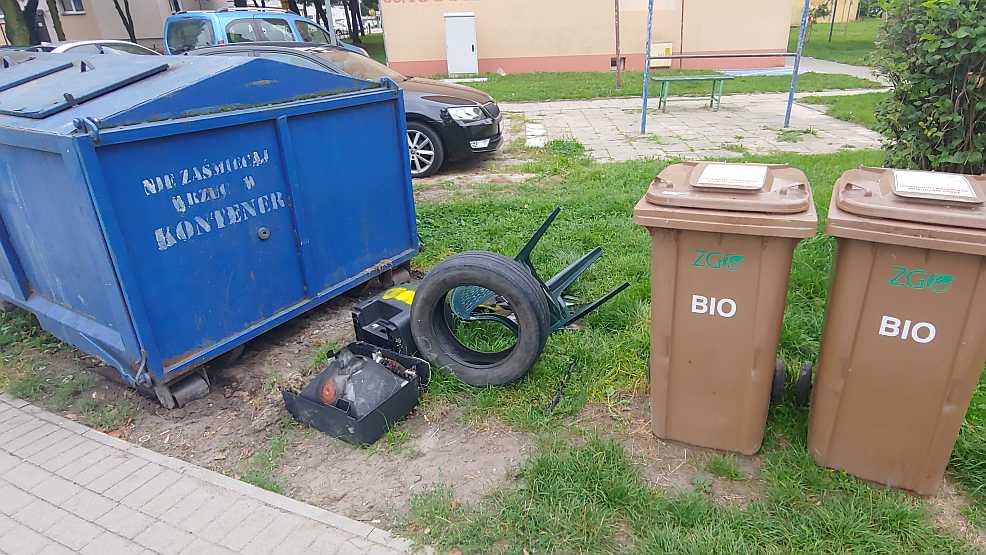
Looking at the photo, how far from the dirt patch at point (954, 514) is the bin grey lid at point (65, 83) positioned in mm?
4314

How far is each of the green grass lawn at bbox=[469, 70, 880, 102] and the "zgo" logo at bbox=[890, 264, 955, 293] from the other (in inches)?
473

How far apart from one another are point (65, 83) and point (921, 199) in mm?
4252

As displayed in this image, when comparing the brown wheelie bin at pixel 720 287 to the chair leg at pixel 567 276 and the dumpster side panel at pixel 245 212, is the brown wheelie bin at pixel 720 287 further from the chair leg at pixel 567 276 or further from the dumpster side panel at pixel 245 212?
the dumpster side panel at pixel 245 212

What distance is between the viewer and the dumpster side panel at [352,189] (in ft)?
12.2

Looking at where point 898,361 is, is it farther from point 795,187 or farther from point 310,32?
point 310,32

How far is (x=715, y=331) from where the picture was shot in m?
2.50

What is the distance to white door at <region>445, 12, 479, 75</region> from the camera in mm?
17172

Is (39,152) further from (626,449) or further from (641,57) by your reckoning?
(641,57)

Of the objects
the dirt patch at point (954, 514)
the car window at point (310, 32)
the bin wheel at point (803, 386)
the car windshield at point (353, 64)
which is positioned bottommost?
the dirt patch at point (954, 514)

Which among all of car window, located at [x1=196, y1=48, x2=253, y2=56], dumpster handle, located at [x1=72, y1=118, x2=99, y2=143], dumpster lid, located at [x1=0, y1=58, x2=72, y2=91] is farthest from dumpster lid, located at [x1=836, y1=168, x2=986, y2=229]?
car window, located at [x1=196, y1=48, x2=253, y2=56]

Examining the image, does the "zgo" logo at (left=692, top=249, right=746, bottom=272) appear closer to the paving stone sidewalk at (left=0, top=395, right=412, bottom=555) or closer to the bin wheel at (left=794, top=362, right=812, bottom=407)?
the bin wheel at (left=794, top=362, right=812, bottom=407)

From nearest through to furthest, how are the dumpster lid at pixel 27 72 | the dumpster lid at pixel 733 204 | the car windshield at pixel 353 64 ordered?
the dumpster lid at pixel 733 204 < the dumpster lid at pixel 27 72 < the car windshield at pixel 353 64

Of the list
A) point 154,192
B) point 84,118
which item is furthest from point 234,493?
point 84,118

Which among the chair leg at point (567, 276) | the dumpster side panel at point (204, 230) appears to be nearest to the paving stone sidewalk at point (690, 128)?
the chair leg at point (567, 276)
